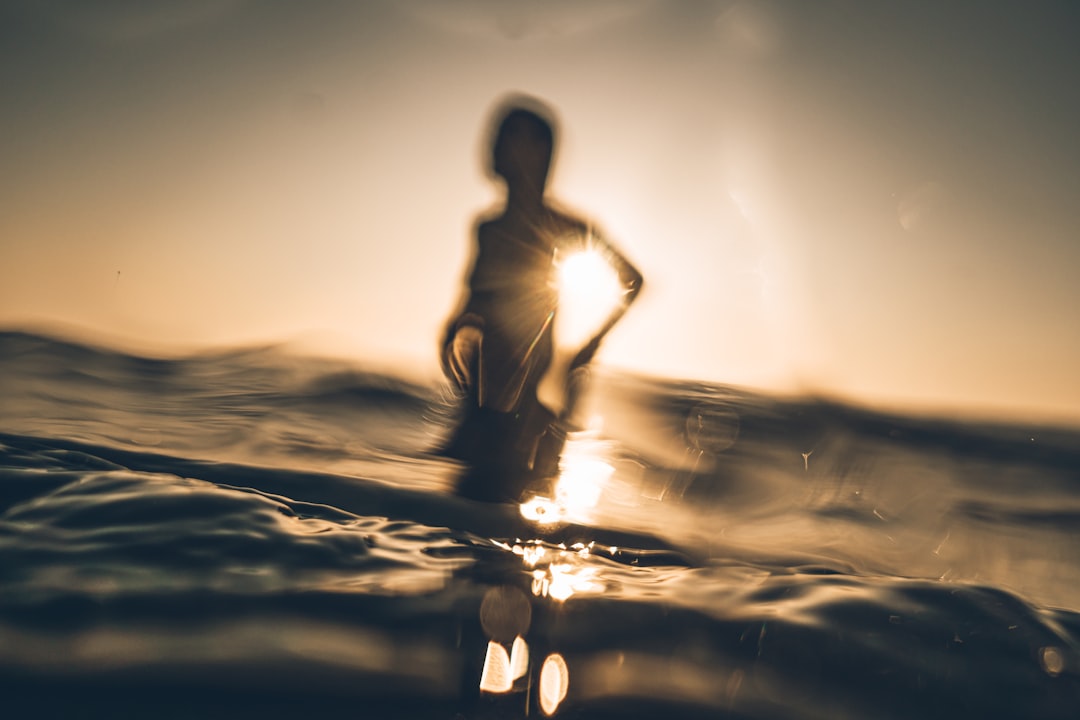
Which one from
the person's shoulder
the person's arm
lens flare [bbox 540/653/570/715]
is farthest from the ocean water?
the person's shoulder

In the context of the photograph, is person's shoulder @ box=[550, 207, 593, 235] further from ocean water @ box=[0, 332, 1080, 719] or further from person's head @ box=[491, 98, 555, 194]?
ocean water @ box=[0, 332, 1080, 719]

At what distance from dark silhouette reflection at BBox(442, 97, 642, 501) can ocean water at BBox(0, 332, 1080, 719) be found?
354 mm

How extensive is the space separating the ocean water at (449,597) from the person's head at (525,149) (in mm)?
1764

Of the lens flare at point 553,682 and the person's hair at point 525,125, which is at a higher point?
the person's hair at point 525,125

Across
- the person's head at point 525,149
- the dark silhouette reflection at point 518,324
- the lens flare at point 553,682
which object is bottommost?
the lens flare at point 553,682

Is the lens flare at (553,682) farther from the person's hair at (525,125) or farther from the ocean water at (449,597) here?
the person's hair at (525,125)

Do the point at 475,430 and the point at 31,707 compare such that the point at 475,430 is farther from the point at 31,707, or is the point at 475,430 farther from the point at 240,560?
the point at 31,707

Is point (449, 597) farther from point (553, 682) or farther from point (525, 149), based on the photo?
point (525, 149)

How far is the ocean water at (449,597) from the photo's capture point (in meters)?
1.41

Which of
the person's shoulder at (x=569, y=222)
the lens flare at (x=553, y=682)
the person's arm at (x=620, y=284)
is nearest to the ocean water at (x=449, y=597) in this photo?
the lens flare at (x=553, y=682)

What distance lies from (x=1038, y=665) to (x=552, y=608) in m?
1.45

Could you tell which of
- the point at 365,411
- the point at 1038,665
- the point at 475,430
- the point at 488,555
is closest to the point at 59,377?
the point at 365,411

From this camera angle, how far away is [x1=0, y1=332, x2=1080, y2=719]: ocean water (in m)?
1.41

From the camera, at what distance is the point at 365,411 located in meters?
6.21
